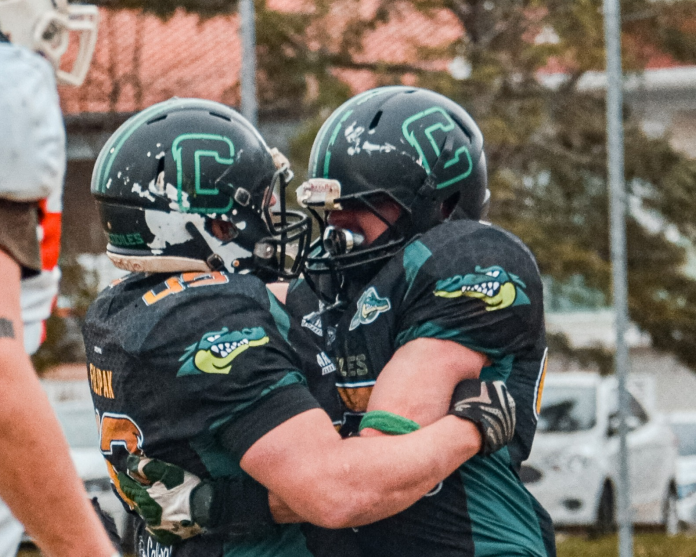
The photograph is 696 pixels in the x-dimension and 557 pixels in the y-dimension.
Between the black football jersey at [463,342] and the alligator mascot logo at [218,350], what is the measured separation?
32 cm

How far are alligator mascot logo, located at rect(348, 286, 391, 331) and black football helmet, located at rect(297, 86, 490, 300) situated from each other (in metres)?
0.13

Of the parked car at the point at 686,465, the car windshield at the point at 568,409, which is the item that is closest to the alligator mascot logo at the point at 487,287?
the car windshield at the point at 568,409

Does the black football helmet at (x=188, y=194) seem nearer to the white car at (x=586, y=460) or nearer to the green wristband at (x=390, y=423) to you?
the green wristband at (x=390, y=423)

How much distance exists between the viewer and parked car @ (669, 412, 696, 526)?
388 inches

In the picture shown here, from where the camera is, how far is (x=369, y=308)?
2.45 metres

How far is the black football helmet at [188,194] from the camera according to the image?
2447 millimetres

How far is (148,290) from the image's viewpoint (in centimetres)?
240

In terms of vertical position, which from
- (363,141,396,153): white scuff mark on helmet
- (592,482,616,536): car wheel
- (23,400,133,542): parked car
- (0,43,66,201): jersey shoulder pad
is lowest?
(592,482,616,536): car wheel

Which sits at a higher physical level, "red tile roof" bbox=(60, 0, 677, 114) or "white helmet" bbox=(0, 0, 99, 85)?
"white helmet" bbox=(0, 0, 99, 85)

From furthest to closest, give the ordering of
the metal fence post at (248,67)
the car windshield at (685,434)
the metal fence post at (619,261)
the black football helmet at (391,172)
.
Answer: the car windshield at (685,434) → the metal fence post at (619,261) → the metal fence post at (248,67) → the black football helmet at (391,172)

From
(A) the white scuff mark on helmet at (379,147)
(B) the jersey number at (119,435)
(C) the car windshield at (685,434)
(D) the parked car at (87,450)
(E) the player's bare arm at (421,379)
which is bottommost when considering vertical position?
(C) the car windshield at (685,434)

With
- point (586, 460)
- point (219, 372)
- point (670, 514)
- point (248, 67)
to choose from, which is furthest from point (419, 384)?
point (670, 514)

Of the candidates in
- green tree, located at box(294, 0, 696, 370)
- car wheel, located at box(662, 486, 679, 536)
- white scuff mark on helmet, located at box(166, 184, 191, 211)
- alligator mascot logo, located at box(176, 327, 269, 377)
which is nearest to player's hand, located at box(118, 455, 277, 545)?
alligator mascot logo, located at box(176, 327, 269, 377)

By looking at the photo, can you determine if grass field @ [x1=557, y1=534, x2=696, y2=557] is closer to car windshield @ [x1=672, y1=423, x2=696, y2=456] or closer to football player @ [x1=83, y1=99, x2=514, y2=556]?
car windshield @ [x1=672, y1=423, x2=696, y2=456]
